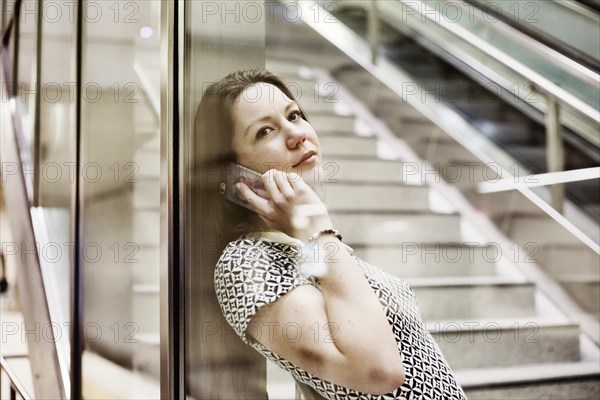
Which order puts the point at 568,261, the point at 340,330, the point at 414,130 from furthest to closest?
1. the point at 414,130
2. the point at 568,261
3. the point at 340,330

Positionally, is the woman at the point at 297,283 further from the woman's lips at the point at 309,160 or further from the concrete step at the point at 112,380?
the concrete step at the point at 112,380

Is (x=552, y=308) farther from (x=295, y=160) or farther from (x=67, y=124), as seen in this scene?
(x=67, y=124)

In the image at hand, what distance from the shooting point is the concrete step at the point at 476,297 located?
1.09m

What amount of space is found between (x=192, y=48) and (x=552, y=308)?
3.14ft

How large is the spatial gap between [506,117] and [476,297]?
0.81 meters

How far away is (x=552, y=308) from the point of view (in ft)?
4.50

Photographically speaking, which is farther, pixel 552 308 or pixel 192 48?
pixel 552 308

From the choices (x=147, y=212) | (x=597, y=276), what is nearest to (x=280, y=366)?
(x=147, y=212)

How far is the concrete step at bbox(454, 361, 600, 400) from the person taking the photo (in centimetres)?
124

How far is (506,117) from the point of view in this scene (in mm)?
1870

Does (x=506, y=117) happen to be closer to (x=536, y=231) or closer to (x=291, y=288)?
(x=536, y=231)

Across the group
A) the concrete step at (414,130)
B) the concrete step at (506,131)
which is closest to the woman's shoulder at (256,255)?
the concrete step at (414,130)

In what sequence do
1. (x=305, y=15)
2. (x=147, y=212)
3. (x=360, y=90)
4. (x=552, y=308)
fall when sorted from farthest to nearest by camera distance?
1. (x=360, y=90)
2. (x=552, y=308)
3. (x=147, y=212)
4. (x=305, y=15)

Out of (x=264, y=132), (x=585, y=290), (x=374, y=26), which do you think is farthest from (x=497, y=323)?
(x=374, y=26)
